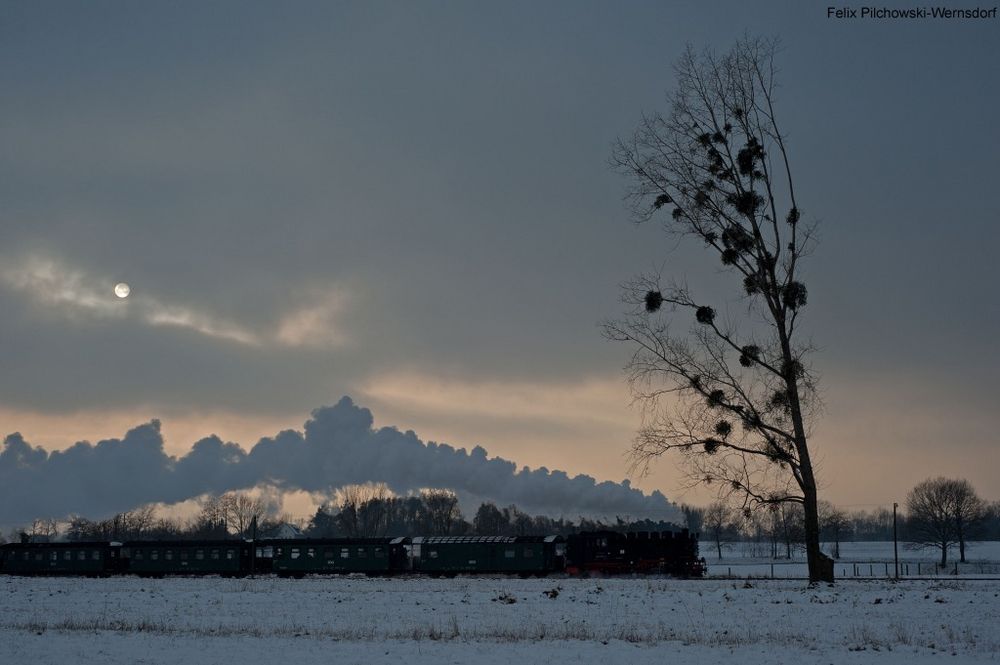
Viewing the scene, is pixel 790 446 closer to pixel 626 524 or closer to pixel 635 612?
pixel 635 612

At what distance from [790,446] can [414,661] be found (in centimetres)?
1834

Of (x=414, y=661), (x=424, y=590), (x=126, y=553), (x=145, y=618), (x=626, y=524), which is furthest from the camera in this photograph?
(x=626, y=524)

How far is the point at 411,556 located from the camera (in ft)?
195

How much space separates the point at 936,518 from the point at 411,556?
69.4 metres

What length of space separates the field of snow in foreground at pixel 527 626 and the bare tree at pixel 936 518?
71.7m

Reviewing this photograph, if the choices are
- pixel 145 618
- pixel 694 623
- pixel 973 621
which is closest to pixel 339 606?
pixel 145 618

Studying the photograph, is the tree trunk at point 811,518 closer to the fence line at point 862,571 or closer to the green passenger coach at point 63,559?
the fence line at point 862,571

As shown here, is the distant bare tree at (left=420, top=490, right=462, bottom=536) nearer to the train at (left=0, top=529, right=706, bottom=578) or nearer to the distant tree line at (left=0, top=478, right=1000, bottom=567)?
the distant tree line at (left=0, top=478, right=1000, bottom=567)

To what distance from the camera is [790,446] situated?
105 ft

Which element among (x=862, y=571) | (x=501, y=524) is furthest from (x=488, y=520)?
(x=862, y=571)

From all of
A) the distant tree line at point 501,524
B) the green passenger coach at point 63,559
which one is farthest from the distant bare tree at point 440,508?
the green passenger coach at point 63,559

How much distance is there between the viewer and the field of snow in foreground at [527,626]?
19094 mm

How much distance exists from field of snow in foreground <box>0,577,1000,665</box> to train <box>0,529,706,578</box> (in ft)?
62.3

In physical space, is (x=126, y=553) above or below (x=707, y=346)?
below
